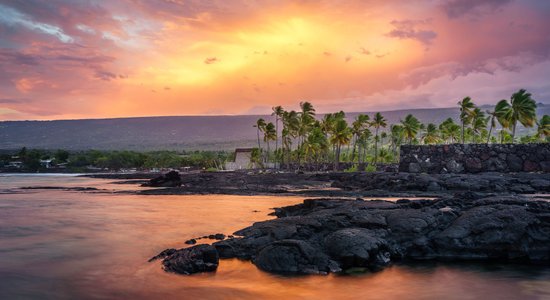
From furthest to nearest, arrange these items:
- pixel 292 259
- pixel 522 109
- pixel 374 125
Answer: pixel 374 125 < pixel 522 109 < pixel 292 259

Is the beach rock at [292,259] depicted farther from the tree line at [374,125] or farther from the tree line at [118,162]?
the tree line at [118,162]

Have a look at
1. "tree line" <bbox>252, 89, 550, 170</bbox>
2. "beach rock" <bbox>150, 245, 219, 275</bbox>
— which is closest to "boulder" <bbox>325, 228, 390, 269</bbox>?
"beach rock" <bbox>150, 245, 219, 275</bbox>

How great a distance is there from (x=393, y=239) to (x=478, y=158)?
49078 millimetres


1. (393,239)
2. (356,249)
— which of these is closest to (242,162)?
(393,239)

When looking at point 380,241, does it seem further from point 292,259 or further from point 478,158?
point 478,158

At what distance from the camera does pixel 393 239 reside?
18750 millimetres

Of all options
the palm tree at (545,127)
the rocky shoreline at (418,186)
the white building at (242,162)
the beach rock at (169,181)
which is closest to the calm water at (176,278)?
the rocky shoreline at (418,186)

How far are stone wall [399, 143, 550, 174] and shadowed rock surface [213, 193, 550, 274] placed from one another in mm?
44767

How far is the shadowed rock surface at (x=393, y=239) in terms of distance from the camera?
16750mm

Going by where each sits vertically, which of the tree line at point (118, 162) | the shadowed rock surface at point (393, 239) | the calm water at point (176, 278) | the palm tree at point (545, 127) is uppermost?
the palm tree at point (545, 127)

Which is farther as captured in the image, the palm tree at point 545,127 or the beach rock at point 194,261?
the palm tree at point 545,127

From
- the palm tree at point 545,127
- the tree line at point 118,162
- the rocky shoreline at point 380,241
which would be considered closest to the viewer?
the rocky shoreline at point 380,241

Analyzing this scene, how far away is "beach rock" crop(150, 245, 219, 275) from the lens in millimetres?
16531

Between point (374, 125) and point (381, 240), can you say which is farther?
point (374, 125)
